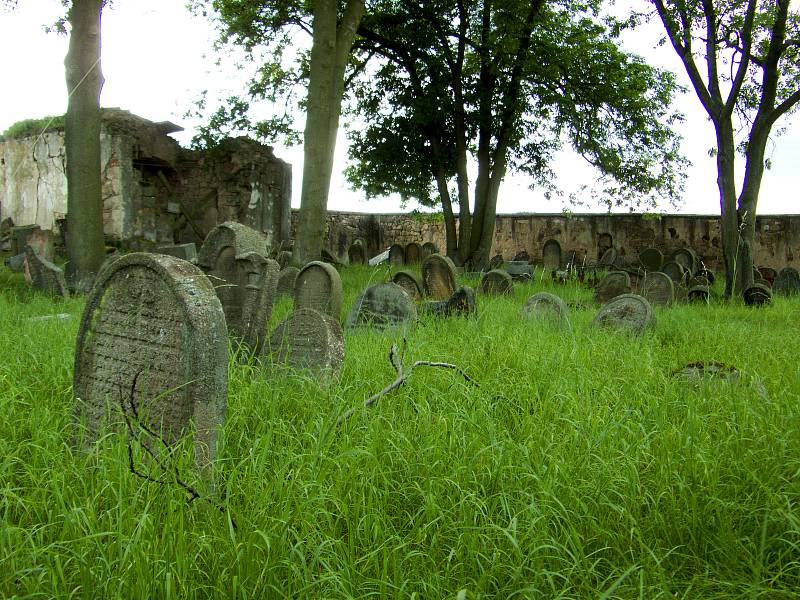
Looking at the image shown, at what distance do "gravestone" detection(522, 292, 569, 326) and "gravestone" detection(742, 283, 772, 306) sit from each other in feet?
15.6

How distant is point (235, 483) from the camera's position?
9.04 ft

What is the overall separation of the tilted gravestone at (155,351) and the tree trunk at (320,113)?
7.44 m

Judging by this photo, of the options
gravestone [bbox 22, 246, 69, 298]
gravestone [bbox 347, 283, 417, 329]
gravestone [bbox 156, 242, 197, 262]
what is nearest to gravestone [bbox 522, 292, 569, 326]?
gravestone [bbox 347, 283, 417, 329]

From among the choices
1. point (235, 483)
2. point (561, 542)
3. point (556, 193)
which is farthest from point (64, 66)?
point (556, 193)

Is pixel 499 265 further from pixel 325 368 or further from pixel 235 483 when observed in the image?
pixel 235 483

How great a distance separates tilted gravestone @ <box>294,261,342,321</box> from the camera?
7.07 m

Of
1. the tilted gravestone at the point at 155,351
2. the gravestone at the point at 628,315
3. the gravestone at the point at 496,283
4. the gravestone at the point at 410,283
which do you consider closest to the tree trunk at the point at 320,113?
the gravestone at the point at 410,283

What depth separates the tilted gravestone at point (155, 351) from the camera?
2.97 metres

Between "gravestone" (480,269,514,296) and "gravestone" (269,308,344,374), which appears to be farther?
"gravestone" (480,269,514,296)

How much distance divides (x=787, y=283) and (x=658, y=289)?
4497 mm

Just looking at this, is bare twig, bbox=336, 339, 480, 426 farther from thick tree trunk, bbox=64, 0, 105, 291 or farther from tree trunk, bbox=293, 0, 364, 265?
thick tree trunk, bbox=64, 0, 105, 291

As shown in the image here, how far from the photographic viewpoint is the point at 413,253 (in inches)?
788

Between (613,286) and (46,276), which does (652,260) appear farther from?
(46,276)

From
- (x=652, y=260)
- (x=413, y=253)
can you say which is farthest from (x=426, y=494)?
(x=413, y=253)
